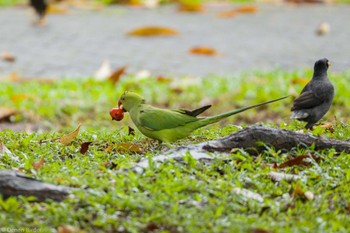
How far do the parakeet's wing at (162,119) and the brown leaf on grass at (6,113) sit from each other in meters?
3.45

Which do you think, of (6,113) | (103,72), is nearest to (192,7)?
(103,72)

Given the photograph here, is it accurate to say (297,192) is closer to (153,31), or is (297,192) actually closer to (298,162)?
(298,162)

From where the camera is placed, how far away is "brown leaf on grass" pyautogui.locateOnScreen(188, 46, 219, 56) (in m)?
10.5

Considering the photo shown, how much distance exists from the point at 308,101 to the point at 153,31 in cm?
661

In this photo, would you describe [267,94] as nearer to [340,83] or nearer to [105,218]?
[340,83]

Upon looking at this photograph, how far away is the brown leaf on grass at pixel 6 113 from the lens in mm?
7738

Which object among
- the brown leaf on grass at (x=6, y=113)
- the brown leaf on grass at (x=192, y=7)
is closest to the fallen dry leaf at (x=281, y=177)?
the brown leaf on grass at (x=6, y=113)

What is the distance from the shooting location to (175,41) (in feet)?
36.4

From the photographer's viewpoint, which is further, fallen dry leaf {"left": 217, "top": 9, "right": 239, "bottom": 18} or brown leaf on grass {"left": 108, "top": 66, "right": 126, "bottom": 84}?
fallen dry leaf {"left": 217, "top": 9, "right": 239, "bottom": 18}

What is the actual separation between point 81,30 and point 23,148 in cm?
697

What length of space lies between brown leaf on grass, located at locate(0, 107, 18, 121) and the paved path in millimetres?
1722

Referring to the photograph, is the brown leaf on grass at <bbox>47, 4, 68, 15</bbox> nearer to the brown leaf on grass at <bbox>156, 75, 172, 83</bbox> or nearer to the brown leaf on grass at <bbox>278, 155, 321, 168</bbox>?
the brown leaf on grass at <bbox>156, 75, 172, 83</bbox>

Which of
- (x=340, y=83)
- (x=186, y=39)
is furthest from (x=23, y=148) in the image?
(x=186, y=39)

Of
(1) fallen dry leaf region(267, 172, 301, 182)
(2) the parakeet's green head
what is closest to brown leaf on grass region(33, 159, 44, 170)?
(2) the parakeet's green head
